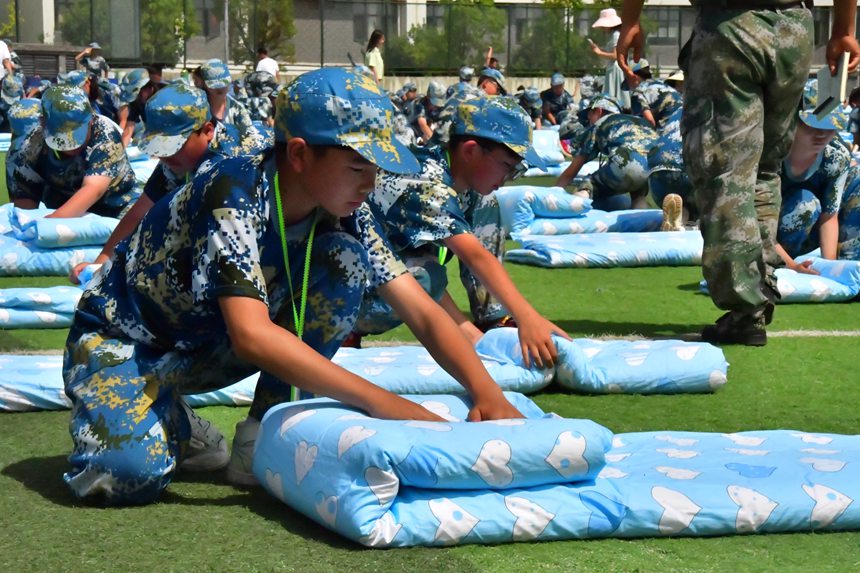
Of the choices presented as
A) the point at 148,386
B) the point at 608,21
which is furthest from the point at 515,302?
the point at 608,21

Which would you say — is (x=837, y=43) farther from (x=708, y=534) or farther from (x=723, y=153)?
(x=708, y=534)

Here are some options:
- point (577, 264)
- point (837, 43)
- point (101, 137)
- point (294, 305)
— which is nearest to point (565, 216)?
point (577, 264)

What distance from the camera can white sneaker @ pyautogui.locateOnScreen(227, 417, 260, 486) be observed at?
330 cm

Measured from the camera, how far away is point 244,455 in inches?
130

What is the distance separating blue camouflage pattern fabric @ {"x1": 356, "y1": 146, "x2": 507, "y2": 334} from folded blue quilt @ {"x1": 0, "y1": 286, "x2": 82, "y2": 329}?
4.72ft

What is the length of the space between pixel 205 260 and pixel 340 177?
355 millimetres

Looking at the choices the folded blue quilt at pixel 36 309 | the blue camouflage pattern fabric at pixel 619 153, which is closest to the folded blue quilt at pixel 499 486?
the folded blue quilt at pixel 36 309

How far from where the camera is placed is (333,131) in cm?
291

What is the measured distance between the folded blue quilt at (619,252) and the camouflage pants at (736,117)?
2.58 m

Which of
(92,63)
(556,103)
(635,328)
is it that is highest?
(92,63)

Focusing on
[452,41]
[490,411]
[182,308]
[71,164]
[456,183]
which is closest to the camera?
[182,308]

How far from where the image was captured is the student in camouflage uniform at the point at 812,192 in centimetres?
670

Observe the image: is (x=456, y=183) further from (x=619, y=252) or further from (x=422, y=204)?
(x=619, y=252)

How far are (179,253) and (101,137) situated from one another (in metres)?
4.52
